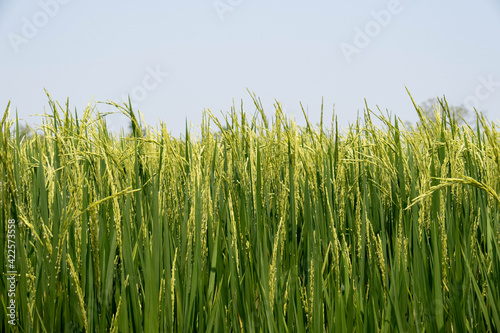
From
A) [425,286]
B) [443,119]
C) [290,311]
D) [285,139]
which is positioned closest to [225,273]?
[290,311]

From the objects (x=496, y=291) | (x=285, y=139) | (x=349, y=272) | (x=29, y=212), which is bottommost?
(x=496, y=291)

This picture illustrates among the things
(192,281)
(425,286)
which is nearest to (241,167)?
(192,281)

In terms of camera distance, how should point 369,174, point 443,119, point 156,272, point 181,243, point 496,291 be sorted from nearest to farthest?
point 156,272 → point 181,243 → point 496,291 → point 443,119 → point 369,174

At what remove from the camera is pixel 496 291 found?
1980 millimetres

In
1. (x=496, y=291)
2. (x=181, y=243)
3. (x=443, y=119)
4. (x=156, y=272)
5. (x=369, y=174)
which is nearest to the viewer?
(x=156, y=272)

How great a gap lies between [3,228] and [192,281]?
86cm

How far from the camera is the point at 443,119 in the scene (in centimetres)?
249

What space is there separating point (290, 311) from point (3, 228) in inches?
49.4

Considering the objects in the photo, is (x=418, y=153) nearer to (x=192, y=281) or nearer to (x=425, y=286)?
(x=425, y=286)

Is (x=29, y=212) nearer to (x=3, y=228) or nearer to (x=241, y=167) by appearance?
(x=3, y=228)

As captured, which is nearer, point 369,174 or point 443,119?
point 443,119

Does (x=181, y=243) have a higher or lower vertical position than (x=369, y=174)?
lower
